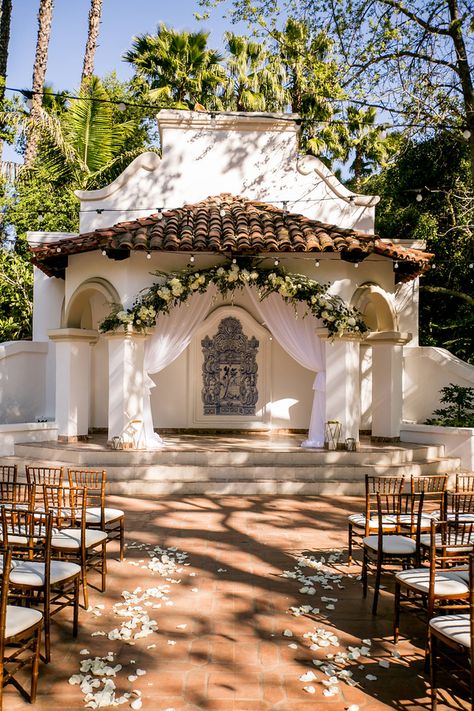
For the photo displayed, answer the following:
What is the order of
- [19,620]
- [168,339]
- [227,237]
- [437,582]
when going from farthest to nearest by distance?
[168,339], [227,237], [437,582], [19,620]

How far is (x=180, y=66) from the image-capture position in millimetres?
19734

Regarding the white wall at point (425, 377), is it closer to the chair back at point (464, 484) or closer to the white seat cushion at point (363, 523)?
the chair back at point (464, 484)

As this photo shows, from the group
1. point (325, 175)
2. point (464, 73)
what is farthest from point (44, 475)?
point (464, 73)

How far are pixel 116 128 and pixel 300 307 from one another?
11.2 m

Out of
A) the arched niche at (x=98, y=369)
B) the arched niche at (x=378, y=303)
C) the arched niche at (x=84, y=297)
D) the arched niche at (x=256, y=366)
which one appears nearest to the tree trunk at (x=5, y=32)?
the arched niche at (x=98, y=369)

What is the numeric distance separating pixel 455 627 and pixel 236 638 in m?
1.75

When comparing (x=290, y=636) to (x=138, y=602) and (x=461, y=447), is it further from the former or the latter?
(x=461, y=447)

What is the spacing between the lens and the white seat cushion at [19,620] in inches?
143

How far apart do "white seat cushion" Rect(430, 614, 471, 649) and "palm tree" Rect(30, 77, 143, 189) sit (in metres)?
17.5

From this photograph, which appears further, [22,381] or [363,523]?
[22,381]

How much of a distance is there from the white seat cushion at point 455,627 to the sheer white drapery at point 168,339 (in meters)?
8.05

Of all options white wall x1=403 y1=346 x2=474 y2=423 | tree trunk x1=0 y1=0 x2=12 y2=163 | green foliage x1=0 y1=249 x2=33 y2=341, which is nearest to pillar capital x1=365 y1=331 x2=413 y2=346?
white wall x1=403 y1=346 x2=474 y2=423

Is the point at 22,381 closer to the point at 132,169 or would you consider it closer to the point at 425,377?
the point at 132,169

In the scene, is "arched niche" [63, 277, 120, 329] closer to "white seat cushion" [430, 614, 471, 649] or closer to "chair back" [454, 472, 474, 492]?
"chair back" [454, 472, 474, 492]
